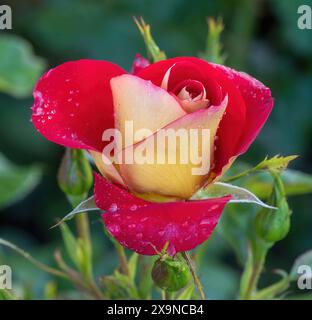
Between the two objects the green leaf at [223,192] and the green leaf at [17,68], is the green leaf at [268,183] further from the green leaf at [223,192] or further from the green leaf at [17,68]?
the green leaf at [17,68]

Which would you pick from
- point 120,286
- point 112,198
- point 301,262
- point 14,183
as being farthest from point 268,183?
point 14,183

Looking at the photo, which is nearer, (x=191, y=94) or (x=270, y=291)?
(x=191, y=94)

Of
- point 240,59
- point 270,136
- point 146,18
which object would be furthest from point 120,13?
point 270,136

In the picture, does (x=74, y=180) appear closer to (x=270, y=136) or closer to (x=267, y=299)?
(x=267, y=299)

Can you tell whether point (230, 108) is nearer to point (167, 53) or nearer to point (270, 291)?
point (270, 291)

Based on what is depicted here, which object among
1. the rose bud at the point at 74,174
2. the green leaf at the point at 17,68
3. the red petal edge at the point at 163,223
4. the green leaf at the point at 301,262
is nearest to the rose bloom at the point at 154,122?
the red petal edge at the point at 163,223
